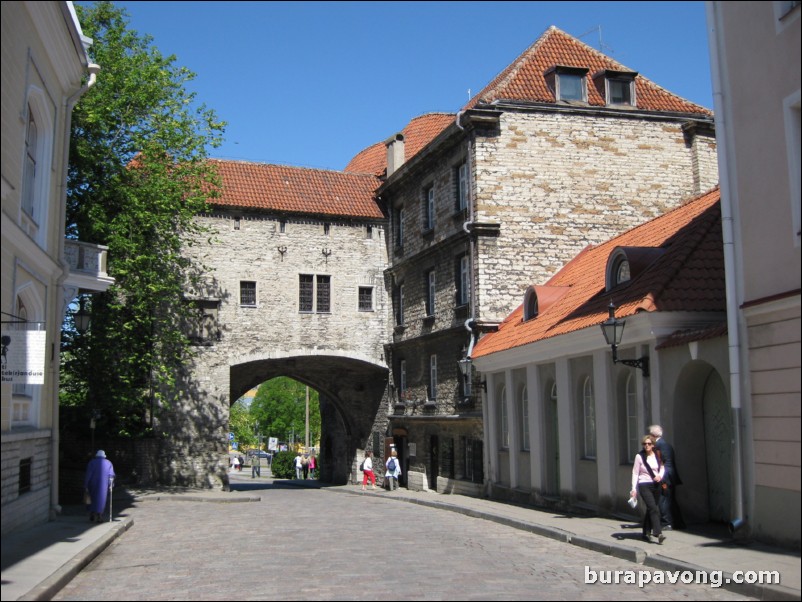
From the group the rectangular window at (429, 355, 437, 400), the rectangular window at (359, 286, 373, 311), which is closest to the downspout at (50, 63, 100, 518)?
the rectangular window at (429, 355, 437, 400)

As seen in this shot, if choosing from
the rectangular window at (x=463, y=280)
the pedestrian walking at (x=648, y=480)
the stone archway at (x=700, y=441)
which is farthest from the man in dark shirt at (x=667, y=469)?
the rectangular window at (x=463, y=280)

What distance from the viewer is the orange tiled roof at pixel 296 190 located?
32.7 metres

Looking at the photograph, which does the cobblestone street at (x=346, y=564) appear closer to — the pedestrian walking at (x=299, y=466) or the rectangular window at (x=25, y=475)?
the rectangular window at (x=25, y=475)

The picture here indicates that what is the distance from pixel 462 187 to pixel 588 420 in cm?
1061

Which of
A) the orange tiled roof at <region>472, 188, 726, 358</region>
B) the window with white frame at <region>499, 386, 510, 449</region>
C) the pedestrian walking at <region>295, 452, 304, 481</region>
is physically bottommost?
the pedestrian walking at <region>295, 452, 304, 481</region>

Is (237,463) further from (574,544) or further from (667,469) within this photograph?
(667,469)

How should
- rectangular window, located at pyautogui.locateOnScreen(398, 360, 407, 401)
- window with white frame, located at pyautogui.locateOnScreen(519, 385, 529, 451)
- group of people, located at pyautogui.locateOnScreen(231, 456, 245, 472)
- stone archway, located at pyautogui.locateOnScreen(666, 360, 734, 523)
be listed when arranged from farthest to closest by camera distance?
group of people, located at pyautogui.locateOnScreen(231, 456, 245, 472)
rectangular window, located at pyautogui.locateOnScreen(398, 360, 407, 401)
window with white frame, located at pyautogui.locateOnScreen(519, 385, 529, 451)
stone archway, located at pyautogui.locateOnScreen(666, 360, 734, 523)

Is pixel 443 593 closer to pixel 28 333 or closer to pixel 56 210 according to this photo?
pixel 28 333

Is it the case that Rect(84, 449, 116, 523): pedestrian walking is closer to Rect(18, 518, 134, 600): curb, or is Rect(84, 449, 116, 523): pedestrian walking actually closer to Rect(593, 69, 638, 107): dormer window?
Rect(18, 518, 134, 600): curb

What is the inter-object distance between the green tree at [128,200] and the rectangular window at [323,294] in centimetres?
587

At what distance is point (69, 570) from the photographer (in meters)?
10.7

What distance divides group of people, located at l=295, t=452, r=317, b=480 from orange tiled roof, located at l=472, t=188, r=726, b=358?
25.8 m

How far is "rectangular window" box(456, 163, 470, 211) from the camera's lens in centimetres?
2678

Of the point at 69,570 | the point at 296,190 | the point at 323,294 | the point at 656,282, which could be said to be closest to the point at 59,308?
the point at 69,570
